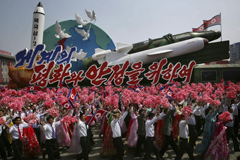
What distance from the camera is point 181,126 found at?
575 centimetres

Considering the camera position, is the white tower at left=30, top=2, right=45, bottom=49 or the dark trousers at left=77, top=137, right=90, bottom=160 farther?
the white tower at left=30, top=2, right=45, bottom=49

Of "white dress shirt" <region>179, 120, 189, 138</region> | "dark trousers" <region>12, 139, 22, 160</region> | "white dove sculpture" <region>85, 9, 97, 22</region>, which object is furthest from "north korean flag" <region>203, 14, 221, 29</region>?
"dark trousers" <region>12, 139, 22, 160</region>

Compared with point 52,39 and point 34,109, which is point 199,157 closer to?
point 34,109

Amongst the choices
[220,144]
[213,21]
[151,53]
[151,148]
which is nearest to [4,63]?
[151,53]

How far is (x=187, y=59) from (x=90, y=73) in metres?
11.0

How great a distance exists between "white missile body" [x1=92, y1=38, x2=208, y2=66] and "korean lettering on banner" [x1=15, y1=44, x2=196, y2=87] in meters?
0.80

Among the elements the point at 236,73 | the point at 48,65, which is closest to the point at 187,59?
the point at 236,73

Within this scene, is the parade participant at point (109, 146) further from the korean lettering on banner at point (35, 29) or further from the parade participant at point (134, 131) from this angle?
the korean lettering on banner at point (35, 29)

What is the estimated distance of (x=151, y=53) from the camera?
21938 mm

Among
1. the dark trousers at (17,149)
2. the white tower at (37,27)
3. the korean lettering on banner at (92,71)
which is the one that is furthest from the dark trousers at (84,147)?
the white tower at (37,27)

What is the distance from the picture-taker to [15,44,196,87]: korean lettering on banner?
2147 centimetres

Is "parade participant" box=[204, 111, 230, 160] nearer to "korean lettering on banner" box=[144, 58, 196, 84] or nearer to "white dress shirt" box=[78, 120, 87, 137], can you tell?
"white dress shirt" box=[78, 120, 87, 137]

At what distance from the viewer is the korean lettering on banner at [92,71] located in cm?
2147

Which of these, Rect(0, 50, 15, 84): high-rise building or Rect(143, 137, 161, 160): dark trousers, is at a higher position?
Rect(0, 50, 15, 84): high-rise building
